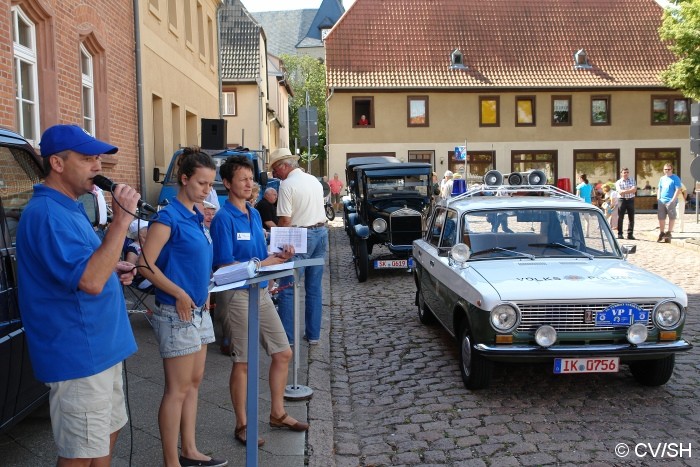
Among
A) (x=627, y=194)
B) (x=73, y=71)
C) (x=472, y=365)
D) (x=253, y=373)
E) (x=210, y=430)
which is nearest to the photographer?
(x=253, y=373)

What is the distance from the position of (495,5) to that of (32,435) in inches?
1579

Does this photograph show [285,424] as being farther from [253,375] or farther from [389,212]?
[389,212]

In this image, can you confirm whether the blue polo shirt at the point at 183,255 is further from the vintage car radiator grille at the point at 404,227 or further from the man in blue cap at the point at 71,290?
the vintage car radiator grille at the point at 404,227

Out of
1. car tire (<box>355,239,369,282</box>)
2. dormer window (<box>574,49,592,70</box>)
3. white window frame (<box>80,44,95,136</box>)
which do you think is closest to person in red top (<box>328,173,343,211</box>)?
dormer window (<box>574,49,592,70</box>)

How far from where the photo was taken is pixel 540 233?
7.12 m

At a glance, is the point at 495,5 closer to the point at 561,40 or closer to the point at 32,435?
the point at 561,40

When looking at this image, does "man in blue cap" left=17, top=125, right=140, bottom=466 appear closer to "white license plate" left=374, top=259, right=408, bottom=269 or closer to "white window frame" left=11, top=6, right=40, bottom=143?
"white window frame" left=11, top=6, right=40, bottom=143

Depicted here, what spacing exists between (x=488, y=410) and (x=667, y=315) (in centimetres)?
153

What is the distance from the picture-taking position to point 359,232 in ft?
42.1

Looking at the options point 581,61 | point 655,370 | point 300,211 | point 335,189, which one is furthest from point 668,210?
point 581,61

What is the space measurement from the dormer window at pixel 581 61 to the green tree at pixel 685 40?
6.12 m

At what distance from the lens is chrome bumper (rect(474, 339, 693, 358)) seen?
558 cm

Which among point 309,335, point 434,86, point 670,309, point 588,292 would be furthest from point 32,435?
point 434,86

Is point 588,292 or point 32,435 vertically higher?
point 588,292
